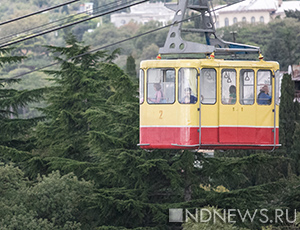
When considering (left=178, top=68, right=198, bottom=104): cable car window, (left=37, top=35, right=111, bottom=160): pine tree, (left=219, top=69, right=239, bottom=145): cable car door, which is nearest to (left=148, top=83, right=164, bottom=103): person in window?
(left=178, top=68, right=198, bottom=104): cable car window

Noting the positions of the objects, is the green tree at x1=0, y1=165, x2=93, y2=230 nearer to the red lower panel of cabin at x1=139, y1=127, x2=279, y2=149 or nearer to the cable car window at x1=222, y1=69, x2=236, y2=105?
the red lower panel of cabin at x1=139, y1=127, x2=279, y2=149

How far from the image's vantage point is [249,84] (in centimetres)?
2202

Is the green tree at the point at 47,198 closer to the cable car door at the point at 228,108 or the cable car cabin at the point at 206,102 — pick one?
the cable car cabin at the point at 206,102

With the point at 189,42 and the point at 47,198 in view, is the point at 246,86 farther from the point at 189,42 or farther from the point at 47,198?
the point at 47,198

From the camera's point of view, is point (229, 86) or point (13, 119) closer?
point (229, 86)

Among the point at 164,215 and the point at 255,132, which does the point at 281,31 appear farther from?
the point at 255,132

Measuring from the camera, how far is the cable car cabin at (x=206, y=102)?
21.5 meters

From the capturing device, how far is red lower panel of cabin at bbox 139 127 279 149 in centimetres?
2162

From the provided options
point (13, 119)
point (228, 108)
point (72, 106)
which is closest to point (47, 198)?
point (13, 119)

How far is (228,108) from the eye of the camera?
21953mm

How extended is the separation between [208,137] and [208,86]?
1.53 metres

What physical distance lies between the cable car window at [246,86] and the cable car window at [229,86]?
255mm

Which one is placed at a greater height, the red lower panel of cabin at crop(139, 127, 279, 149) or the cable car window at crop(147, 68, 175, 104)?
the cable car window at crop(147, 68, 175, 104)

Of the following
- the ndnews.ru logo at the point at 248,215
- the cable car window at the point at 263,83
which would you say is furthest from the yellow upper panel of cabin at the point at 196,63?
the ndnews.ru logo at the point at 248,215
